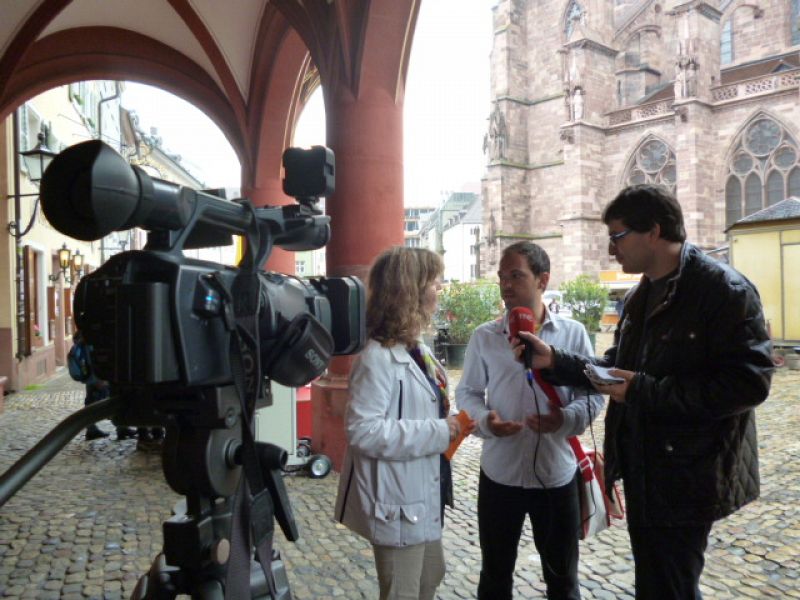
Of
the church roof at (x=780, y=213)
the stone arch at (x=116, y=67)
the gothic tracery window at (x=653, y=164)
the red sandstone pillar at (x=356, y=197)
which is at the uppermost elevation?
the gothic tracery window at (x=653, y=164)

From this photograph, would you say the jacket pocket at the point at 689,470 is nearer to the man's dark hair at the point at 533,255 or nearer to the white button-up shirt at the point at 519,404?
the white button-up shirt at the point at 519,404

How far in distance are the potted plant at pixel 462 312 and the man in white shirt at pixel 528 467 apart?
1077cm

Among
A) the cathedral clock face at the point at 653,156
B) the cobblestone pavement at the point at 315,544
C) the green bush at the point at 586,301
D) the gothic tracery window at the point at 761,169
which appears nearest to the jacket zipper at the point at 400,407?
the cobblestone pavement at the point at 315,544

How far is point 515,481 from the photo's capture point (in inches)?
98.4

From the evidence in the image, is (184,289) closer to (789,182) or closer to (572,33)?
(789,182)

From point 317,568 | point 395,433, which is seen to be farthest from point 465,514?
point 395,433

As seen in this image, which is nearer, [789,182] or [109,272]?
[109,272]

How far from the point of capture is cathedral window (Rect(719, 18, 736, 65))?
1200 inches

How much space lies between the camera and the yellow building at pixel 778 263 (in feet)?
43.6

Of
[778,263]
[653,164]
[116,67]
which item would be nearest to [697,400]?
[116,67]

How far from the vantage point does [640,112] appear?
96.9 ft

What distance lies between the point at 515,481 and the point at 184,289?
1642 mm

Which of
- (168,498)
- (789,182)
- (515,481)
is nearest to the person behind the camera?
(515,481)

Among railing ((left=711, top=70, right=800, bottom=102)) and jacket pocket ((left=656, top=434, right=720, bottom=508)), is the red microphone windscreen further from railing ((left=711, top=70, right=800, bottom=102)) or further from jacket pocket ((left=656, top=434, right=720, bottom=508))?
railing ((left=711, top=70, right=800, bottom=102))
